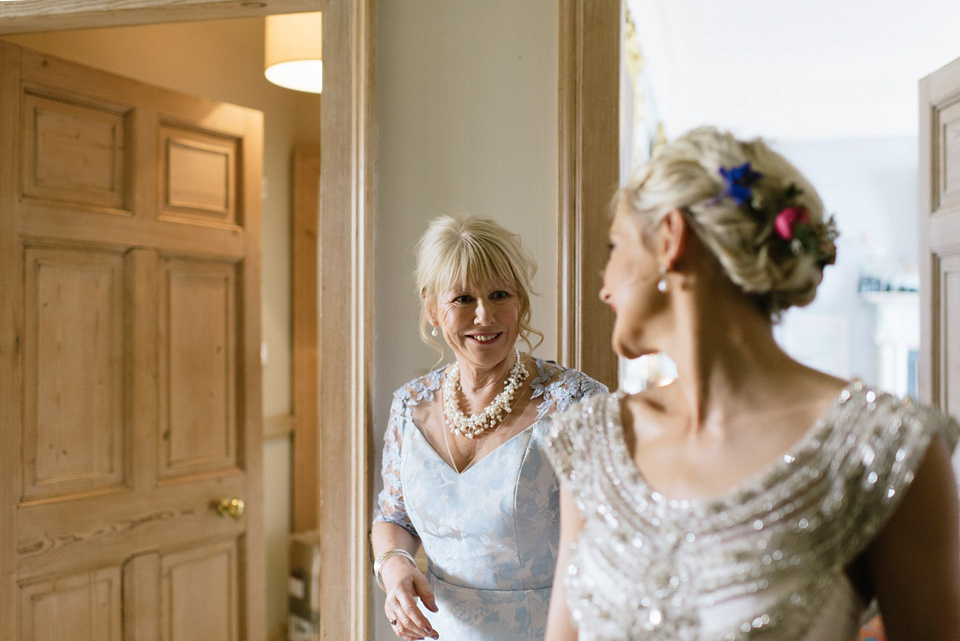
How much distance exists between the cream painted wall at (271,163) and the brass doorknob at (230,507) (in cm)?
106

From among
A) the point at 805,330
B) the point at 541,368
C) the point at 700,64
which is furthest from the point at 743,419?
the point at 805,330

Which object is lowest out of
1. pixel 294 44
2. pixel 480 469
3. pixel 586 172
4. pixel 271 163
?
pixel 480 469

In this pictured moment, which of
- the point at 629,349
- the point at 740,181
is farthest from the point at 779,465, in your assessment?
the point at 740,181

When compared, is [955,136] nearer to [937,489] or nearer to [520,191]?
[520,191]

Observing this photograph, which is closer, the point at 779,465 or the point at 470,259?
the point at 779,465

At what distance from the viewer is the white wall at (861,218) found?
27.8 feet

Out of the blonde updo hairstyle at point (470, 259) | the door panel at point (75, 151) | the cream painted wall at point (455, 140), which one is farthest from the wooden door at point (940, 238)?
the door panel at point (75, 151)

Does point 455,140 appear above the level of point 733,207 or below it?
above

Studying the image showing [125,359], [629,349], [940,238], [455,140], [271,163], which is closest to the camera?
[629,349]

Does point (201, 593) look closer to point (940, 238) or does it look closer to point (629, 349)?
point (629, 349)

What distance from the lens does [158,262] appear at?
2824mm

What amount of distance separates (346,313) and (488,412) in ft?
1.80

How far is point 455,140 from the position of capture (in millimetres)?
2139
